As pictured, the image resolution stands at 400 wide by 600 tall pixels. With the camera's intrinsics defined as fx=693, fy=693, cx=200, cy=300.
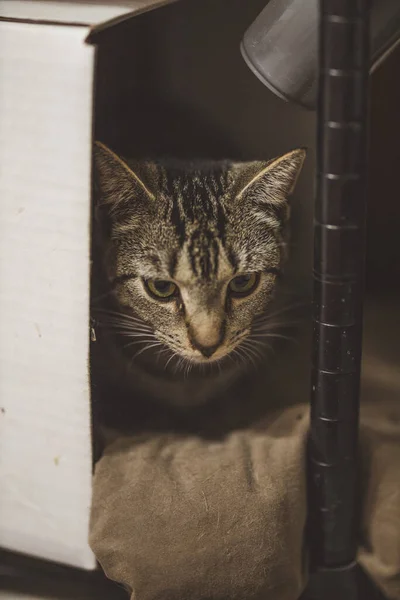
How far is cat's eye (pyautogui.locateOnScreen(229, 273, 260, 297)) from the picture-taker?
729 millimetres

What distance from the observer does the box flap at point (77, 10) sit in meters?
0.67

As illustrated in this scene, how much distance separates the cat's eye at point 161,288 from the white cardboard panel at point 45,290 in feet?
0.22

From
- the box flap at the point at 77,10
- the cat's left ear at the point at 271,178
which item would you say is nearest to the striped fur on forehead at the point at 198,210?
the cat's left ear at the point at 271,178

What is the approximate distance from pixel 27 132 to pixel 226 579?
1.68 ft

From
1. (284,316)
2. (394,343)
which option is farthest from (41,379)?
(394,343)

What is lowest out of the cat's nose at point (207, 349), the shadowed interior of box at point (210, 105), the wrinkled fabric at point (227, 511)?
the wrinkled fabric at point (227, 511)

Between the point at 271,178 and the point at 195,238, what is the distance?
0.33ft

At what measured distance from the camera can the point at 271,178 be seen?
0.71 meters

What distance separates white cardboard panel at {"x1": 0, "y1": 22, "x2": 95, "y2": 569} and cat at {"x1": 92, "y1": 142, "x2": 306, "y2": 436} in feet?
0.09

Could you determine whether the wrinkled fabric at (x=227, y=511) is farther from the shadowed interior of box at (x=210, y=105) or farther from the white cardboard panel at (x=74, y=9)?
the white cardboard panel at (x=74, y=9)

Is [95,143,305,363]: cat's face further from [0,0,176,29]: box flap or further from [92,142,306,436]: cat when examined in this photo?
[0,0,176,29]: box flap

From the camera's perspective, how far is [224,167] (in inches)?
28.5

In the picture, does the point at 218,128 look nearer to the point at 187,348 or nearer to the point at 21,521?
the point at 187,348

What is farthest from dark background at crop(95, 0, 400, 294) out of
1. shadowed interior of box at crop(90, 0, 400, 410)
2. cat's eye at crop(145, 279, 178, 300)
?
cat's eye at crop(145, 279, 178, 300)
